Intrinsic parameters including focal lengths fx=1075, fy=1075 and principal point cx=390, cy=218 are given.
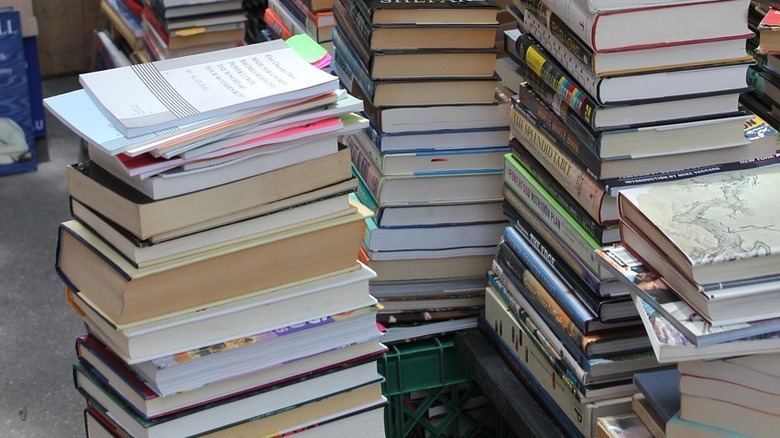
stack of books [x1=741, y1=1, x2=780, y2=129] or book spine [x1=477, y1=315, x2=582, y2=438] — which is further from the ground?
stack of books [x1=741, y1=1, x2=780, y2=129]

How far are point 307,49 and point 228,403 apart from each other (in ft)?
1.72

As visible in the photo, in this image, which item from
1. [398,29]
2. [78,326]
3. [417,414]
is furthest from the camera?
[78,326]

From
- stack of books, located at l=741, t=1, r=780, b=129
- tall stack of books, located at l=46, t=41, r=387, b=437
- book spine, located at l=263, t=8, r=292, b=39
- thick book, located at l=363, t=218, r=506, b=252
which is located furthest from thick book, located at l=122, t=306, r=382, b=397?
book spine, located at l=263, t=8, r=292, b=39

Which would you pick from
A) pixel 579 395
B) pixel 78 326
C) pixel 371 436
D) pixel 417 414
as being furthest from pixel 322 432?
pixel 78 326

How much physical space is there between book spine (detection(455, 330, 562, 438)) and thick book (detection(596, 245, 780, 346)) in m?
0.40

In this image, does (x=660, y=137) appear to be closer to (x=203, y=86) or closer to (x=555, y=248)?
(x=555, y=248)

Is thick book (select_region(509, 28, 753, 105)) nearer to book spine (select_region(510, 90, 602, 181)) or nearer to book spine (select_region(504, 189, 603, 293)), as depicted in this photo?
book spine (select_region(510, 90, 602, 181))

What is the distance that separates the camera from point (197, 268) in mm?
1372

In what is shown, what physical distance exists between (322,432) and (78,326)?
156cm

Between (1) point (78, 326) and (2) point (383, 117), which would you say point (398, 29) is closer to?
(2) point (383, 117)

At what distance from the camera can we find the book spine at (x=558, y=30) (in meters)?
1.58

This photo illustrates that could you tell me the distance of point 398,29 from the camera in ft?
6.16

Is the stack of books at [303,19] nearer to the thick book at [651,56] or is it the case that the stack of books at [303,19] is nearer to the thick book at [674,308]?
the thick book at [651,56]

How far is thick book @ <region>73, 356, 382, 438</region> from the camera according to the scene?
1.43 m
